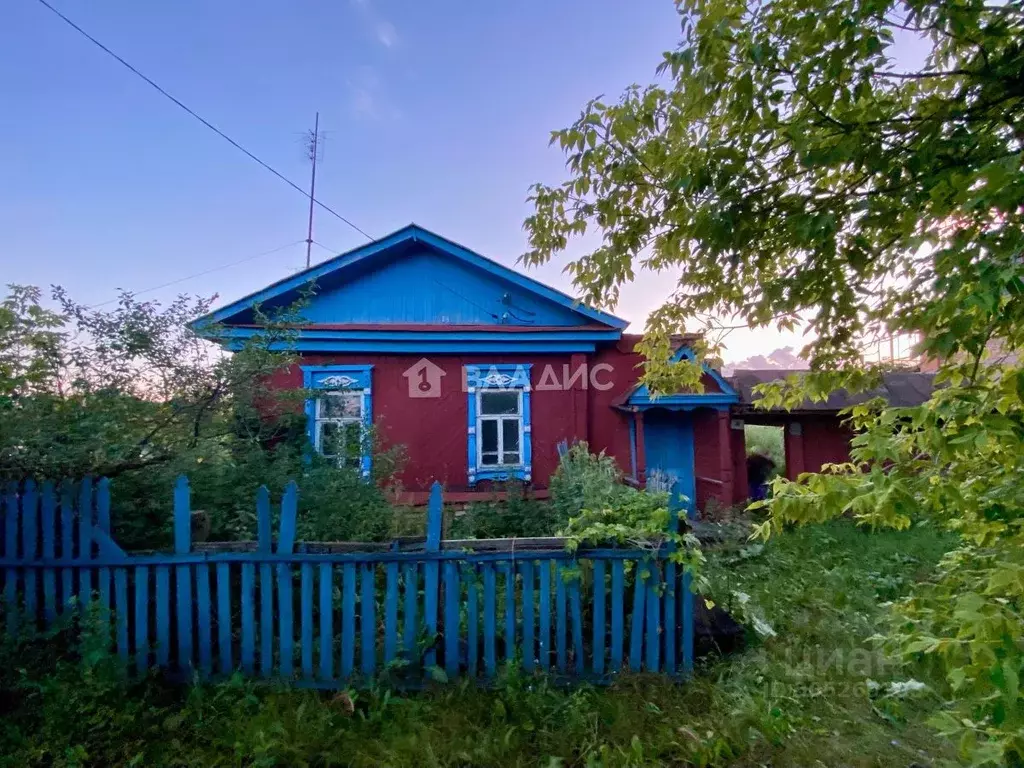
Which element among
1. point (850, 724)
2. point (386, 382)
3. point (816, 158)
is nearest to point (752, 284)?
point (816, 158)

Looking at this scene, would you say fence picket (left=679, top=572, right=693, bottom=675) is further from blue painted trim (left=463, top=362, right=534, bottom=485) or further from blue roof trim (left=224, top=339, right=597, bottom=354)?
blue roof trim (left=224, top=339, right=597, bottom=354)

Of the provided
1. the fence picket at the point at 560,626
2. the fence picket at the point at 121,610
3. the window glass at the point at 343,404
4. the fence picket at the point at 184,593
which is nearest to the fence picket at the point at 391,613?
the fence picket at the point at 560,626

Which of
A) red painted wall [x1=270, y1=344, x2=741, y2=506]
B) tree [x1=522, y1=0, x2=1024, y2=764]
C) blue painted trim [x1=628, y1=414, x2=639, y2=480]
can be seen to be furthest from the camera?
blue painted trim [x1=628, y1=414, x2=639, y2=480]

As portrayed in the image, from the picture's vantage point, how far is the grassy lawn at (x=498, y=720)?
2.93 metres

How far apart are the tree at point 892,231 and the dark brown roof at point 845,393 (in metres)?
6.94

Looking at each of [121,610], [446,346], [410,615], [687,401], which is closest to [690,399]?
[687,401]

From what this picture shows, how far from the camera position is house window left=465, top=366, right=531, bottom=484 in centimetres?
840

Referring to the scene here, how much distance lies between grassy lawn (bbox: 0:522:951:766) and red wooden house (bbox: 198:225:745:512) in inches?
185

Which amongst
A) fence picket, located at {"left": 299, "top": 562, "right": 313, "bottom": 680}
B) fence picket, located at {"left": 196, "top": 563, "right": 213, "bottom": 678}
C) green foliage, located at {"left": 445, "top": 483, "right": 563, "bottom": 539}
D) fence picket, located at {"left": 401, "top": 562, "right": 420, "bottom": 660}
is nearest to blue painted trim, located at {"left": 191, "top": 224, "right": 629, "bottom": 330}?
green foliage, located at {"left": 445, "top": 483, "right": 563, "bottom": 539}

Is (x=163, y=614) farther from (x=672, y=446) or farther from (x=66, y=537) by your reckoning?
(x=672, y=446)

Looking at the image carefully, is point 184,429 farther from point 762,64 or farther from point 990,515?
point 990,515

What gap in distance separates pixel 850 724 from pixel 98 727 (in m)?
4.61

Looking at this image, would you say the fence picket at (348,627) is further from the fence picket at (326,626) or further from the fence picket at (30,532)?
the fence picket at (30,532)

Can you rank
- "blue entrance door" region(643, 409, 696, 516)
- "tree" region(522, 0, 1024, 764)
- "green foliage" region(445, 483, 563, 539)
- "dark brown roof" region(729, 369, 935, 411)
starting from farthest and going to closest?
"dark brown roof" region(729, 369, 935, 411) → "blue entrance door" region(643, 409, 696, 516) → "green foliage" region(445, 483, 563, 539) → "tree" region(522, 0, 1024, 764)
